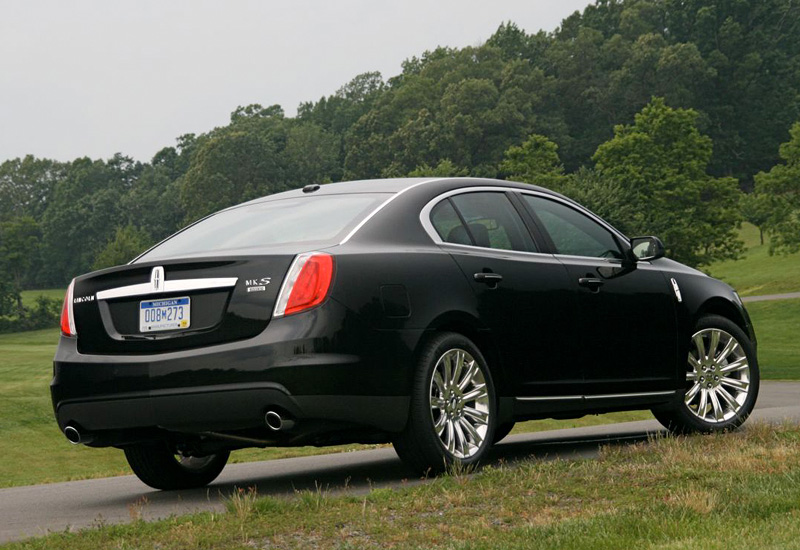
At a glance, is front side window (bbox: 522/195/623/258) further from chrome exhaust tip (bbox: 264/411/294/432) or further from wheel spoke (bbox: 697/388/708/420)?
chrome exhaust tip (bbox: 264/411/294/432)

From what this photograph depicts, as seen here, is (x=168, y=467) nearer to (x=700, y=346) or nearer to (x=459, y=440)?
(x=459, y=440)

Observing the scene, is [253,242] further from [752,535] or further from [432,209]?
[752,535]

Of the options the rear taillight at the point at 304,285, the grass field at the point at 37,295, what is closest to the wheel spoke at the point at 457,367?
the rear taillight at the point at 304,285

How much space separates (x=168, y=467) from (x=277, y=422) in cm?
180

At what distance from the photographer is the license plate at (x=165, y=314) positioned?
665 centimetres

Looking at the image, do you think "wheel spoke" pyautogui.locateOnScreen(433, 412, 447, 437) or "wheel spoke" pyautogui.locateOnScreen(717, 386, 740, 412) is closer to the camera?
"wheel spoke" pyautogui.locateOnScreen(433, 412, 447, 437)

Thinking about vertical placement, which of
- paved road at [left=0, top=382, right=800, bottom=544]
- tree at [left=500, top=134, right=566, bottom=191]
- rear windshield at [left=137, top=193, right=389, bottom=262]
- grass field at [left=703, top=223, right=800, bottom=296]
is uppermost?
tree at [left=500, top=134, right=566, bottom=191]

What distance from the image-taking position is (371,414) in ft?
21.9

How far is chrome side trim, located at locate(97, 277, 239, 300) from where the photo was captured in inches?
260

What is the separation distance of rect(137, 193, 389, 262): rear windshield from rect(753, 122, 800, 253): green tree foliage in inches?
1955

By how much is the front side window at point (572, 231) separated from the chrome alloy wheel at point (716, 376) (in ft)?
3.45

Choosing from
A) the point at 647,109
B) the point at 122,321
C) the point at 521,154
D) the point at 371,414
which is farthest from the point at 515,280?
the point at 521,154

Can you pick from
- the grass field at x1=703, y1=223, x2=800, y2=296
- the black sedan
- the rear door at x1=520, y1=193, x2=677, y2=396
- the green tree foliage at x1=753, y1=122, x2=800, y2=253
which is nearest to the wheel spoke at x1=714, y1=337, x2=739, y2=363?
the rear door at x1=520, y1=193, x2=677, y2=396

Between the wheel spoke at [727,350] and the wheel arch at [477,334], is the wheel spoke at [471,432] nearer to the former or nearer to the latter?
the wheel arch at [477,334]
